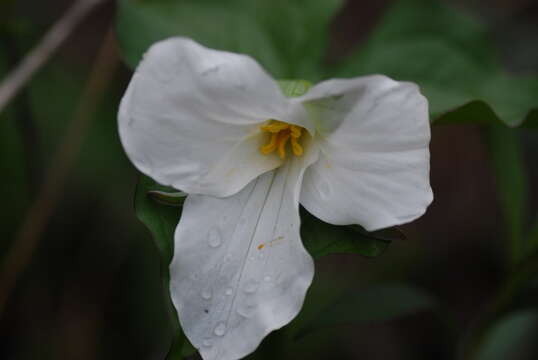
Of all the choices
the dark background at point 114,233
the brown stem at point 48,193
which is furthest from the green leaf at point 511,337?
the brown stem at point 48,193

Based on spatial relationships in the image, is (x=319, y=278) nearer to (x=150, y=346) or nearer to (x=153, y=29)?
(x=150, y=346)

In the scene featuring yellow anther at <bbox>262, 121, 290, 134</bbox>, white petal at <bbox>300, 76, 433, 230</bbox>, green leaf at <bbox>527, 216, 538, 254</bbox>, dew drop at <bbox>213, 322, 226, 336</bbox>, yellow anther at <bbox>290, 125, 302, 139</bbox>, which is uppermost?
white petal at <bbox>300, 76, 433, 230</bbox>

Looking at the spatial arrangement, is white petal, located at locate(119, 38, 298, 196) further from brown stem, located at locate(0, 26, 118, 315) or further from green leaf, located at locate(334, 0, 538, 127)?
brown stem, located at locate(0, 26, 118, 315)

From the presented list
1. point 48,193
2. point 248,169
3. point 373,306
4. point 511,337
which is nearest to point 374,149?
point 248,169

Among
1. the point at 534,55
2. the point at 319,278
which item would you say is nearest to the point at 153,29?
the point at 319,278

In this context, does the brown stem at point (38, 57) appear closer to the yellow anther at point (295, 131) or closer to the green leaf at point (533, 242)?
the yellow anther at point (295, 131)

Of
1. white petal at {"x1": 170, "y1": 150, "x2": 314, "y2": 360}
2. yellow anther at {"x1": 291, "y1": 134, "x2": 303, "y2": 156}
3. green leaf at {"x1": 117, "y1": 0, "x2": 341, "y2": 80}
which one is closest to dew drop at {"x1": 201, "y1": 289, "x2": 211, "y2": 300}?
white petal at {"x1": 170, "y1": 150, "x2": 314, "y2": 360}

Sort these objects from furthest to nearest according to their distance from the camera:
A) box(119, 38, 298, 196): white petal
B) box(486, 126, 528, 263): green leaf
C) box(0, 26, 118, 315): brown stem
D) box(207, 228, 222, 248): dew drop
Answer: box(0, 26, 118, 315): brown stem < box(486, 126, 528, 263): green leaf < box(207, 228, 222, 248): dew drop < box(119, 38, 298, 196): white petal
